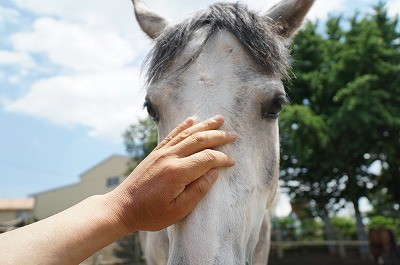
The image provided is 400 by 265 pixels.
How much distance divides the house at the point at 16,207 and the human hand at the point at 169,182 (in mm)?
38130

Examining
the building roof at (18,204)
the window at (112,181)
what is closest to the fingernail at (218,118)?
the window at (112,181)

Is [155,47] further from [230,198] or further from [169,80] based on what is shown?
[230,198]

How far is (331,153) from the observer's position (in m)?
15.0

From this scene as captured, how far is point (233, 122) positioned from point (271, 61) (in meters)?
0.64

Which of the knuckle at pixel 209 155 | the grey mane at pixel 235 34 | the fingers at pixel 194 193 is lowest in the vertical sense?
the fingers at pixel 194 193

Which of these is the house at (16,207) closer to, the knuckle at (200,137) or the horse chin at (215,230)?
the horse chin at (215,230)

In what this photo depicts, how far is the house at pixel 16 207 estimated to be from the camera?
36.0m

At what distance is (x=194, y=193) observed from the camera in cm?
159

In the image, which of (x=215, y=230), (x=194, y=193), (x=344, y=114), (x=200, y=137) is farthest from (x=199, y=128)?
(x=344, y=114)

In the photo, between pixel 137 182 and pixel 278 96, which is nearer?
pixel 137 182

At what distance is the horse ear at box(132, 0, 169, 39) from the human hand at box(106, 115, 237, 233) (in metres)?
1.93

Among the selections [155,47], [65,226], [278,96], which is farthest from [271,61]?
[65,226]

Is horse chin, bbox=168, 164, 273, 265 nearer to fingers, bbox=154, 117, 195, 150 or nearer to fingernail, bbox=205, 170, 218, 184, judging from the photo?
fingernail, bbox=205, 170, 218, 184

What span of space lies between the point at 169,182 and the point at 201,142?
0.87 feet
